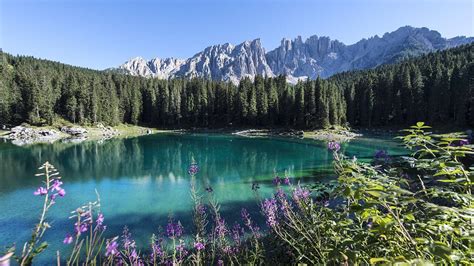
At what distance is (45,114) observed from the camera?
7575 centimetres

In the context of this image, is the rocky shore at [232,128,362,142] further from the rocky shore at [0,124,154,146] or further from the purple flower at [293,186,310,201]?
the purple flower at [293,186,310,201]

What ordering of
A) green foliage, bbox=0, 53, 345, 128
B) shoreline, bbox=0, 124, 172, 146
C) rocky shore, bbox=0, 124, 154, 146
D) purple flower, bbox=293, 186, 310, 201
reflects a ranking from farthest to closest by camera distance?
green foliage, bbox=0, 53, 345, 128 < rocky shore, bbox=0, 124, 154, 146 < shoreline, bbox=0, 124, 172, 146 < purple flower, bbox=293, 186, 310, 201

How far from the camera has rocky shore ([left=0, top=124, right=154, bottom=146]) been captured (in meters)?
61.7

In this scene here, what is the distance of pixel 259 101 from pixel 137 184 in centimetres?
6283

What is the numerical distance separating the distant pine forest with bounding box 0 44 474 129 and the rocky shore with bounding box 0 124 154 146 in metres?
5.33

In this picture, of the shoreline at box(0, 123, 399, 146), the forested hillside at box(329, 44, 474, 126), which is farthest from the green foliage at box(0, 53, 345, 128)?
the forested hillside at box(329, 44, 474, 126)

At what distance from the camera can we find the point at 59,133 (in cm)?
6912

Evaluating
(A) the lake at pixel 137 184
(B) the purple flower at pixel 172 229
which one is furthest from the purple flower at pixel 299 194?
(A) the lake at pixel 137 184

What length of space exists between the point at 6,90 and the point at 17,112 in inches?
280

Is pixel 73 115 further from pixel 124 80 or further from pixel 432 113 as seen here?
pixel 432 113

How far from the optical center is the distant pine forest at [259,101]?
234 ft

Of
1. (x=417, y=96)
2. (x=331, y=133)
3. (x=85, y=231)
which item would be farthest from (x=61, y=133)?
(x=417, y=96)

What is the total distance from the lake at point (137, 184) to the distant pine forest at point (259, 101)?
40.1m

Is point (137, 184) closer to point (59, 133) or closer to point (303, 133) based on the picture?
point (303, 133)
